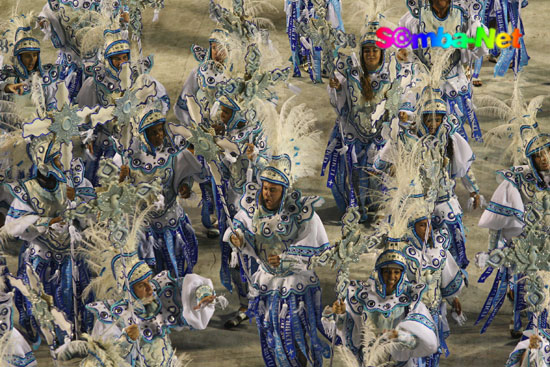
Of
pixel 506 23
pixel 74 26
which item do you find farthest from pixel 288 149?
pixel 506 23

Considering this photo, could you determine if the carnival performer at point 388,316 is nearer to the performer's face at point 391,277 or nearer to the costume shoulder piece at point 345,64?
the performer's face at point 391,277

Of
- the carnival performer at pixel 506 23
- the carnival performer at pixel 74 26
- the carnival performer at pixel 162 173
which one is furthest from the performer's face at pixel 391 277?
the carnival performer at pixel 506 23

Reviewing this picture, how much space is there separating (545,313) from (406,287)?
915 millimetres

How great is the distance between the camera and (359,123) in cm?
1002

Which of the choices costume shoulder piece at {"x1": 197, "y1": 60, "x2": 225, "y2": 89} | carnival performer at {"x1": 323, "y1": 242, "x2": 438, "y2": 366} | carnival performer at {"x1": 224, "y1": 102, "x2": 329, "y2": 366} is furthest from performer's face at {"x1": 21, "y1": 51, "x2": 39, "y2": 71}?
carnival performer at {"x1": 323, "y1": 242, "x2": 438, "y2": 366}

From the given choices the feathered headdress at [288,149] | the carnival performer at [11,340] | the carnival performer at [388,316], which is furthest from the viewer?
the feathered headdress at [288,149]

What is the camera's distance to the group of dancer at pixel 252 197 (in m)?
7.57

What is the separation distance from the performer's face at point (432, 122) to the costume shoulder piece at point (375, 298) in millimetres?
1808

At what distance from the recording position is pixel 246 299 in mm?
9297

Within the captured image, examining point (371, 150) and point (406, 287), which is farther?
point (371, 150)

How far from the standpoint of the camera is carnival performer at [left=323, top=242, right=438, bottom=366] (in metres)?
7.48

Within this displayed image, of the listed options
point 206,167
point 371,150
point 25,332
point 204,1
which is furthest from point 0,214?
point 204,1

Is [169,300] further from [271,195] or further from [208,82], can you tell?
[208,82]

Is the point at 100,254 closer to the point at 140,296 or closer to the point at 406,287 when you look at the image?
the point at 140,296
